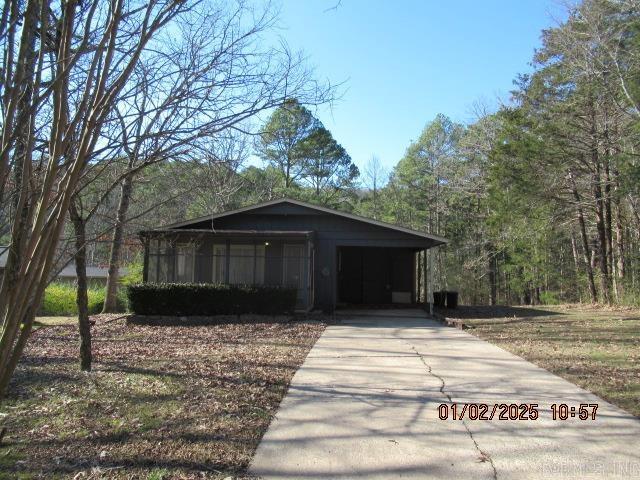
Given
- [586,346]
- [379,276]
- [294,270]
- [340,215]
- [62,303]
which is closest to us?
[586,346]

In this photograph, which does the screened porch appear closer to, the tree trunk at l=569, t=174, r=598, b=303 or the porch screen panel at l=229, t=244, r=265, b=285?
the porch screen panel at l=229, t=244, r=265, b=285

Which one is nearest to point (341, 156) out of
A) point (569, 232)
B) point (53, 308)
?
point (569, 232)

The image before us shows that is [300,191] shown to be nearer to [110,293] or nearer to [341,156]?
[341,156]

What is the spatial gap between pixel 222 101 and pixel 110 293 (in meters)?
16.3

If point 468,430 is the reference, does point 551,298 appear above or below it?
above

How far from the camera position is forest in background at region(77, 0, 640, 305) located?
12.7 m

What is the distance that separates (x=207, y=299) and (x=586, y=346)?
9689 millimetres

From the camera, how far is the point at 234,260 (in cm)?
1739

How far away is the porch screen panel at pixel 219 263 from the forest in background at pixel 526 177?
2.04m

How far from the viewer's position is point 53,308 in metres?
23.0

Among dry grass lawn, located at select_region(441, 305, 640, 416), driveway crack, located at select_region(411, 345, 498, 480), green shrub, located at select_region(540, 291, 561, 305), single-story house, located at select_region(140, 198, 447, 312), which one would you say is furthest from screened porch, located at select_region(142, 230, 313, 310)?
green shrub, located at select_region(540, 291, 561, 305)

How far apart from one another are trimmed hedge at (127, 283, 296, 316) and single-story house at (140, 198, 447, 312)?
1.64m
